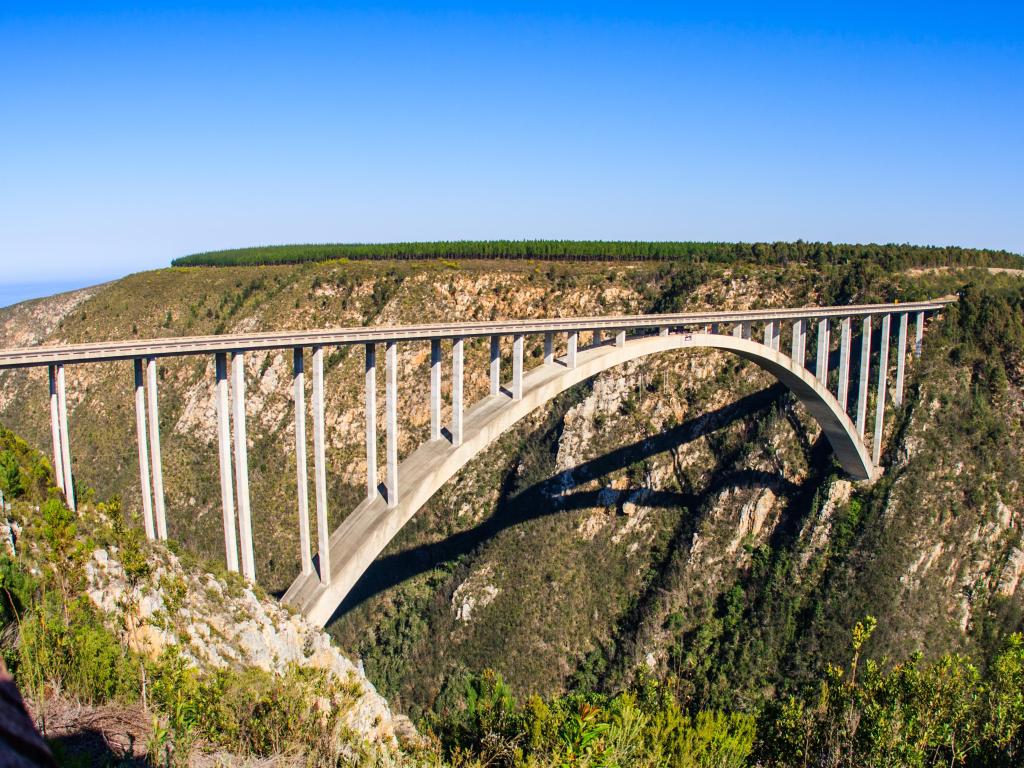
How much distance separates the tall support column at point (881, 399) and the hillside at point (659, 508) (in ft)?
3.96

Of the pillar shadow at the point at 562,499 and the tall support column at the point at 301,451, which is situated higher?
the tall support column at the point at 301,451

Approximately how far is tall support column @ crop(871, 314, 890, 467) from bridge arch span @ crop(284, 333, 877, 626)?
10.00m

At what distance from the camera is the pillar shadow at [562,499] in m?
45.0

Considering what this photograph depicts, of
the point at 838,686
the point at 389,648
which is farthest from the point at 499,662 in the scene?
the point at 838,686

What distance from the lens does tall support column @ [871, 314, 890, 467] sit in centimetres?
3806

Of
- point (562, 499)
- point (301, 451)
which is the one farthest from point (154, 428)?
point (562, 499)

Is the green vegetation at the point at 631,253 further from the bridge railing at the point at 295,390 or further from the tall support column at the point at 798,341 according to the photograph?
the bridge railing at the point at 295,390

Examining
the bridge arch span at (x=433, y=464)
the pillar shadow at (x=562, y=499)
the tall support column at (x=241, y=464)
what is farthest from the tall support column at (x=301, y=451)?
the pillar shadow at (x=562, y=499)

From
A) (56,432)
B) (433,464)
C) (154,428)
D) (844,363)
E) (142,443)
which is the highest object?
(56,432)

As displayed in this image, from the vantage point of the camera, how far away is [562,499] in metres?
47.1

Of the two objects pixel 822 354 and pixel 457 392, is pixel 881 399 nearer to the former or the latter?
pixel 822 354

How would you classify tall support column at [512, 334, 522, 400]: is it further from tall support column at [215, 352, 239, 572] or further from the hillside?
the hillside

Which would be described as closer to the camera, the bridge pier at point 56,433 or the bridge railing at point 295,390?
the bridge pier at point 56,433

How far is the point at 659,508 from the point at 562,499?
5842 mm
